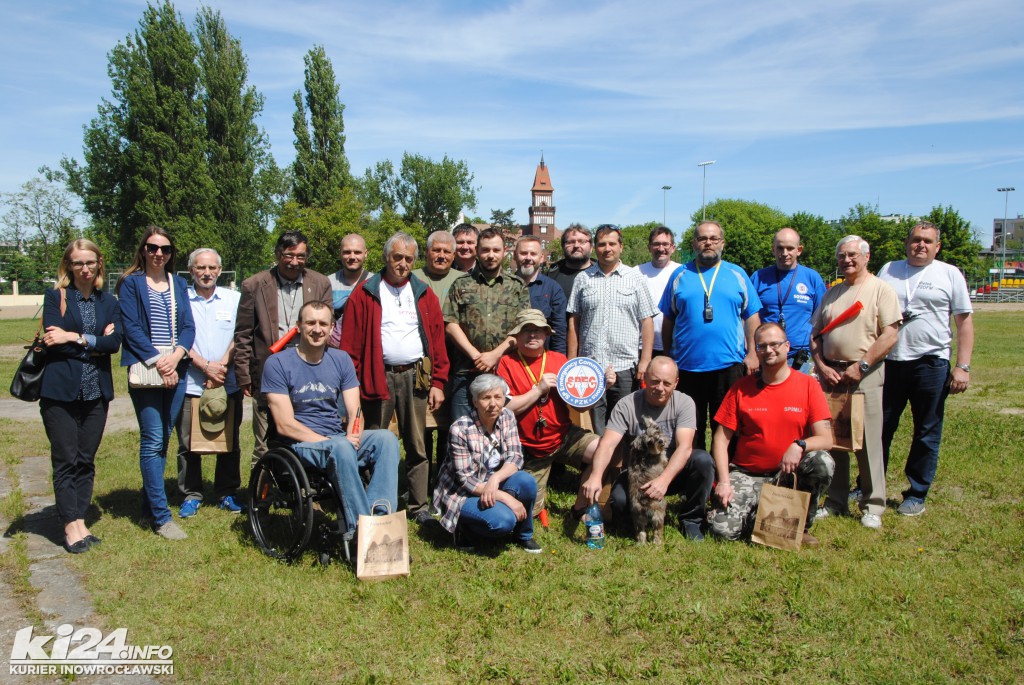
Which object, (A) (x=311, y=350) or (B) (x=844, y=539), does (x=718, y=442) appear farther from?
(A) (x=311, y=350)

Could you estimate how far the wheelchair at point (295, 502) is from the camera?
167 inches

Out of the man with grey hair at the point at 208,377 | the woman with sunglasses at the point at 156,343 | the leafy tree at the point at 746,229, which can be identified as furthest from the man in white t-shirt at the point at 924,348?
the leafy tree at the point at 746,229

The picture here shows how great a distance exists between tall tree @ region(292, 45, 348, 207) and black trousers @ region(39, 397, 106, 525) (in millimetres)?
37875

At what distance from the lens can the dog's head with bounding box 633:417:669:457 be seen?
15.3 feet

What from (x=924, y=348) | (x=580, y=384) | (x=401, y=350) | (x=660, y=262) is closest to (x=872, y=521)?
(x=924, y=348)

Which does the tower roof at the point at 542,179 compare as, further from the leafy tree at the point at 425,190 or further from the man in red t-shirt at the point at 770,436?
the man in red t-shirt at the point at 770,436

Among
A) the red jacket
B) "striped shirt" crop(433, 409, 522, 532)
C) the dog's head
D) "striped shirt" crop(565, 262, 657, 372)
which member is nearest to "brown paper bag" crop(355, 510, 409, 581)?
"striped shirt" crop(433, 409, 522, 532)

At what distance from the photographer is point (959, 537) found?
482cm

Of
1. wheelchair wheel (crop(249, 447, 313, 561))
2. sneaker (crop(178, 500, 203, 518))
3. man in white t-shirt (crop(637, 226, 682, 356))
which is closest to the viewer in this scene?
wheelchair wheel (crop(249, 447, 313, 561))

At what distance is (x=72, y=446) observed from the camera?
457 centimetres

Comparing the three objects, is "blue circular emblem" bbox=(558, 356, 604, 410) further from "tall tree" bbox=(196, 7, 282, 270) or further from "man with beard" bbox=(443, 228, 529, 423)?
"tall tree" bbox=(196, 7, 282, 270)

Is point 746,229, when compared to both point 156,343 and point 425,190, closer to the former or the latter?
point 425,190

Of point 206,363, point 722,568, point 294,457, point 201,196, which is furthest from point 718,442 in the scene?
point 201,196

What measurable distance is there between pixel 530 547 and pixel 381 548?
102cm
